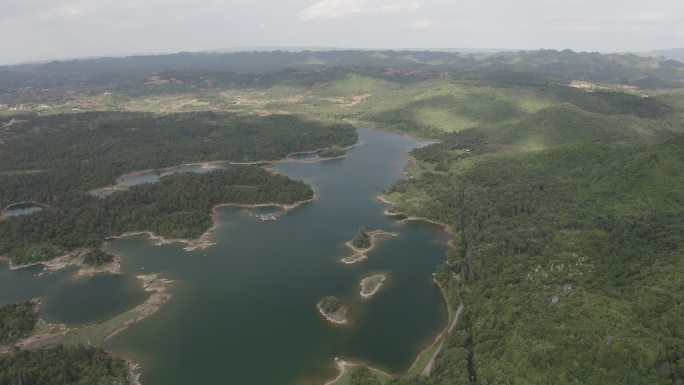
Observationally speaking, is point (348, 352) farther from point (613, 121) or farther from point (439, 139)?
point (613, 121)

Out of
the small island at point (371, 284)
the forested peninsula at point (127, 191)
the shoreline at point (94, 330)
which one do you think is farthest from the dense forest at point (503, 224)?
the small island at point (371, 284)

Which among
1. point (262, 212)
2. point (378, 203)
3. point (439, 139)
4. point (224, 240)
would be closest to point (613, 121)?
point (439, 139)

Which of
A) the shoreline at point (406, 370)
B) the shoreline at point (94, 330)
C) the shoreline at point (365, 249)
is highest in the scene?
the shoreline at point (365, 249)

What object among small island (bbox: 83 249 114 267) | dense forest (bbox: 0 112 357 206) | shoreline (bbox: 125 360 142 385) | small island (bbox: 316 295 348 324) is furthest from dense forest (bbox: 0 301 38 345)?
dense forest (bbox: 0 112 357 206)

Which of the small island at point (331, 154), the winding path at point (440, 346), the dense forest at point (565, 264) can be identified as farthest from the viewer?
the small island at point (331, 154)

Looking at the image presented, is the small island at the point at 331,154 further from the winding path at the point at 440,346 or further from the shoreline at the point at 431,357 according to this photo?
the winding path at the point at 440,346
